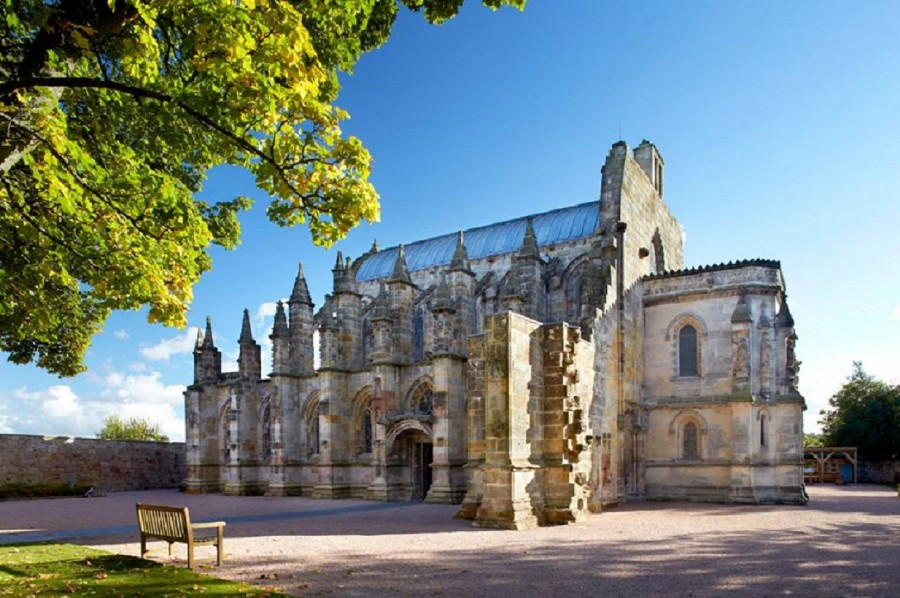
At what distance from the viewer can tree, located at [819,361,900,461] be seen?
36281 millimetres

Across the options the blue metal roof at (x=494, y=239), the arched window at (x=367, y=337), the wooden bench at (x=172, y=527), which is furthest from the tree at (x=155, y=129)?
the blue metal roof at (x=494, y=239)

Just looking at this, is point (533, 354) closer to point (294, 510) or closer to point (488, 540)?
point (488, 540)

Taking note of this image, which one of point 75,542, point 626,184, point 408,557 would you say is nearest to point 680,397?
point 626,184

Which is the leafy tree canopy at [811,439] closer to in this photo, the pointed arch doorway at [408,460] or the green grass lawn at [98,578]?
the pointed arch doorway at [408,460]

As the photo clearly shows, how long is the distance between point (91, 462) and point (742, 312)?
3170 centimetres

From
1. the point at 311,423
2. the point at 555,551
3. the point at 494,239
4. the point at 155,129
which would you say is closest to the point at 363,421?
the point at 311,423

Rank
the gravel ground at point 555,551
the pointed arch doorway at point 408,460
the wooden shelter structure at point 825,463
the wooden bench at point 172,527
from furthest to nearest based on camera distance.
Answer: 1. the wooden shelter structure at point 825,463
2. the pointed arch doorway at point 408,460
3. the wooden bench at point 172,527
4. the gravel ground at point 555,551

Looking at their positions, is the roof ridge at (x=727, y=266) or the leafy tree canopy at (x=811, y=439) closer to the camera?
the roof ridge at (x=727, y=266)

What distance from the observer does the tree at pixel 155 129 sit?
241 inches

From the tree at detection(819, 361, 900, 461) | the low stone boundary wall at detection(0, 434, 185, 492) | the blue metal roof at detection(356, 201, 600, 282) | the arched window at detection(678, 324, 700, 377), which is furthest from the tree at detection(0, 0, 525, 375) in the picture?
the tree at detection(819, 361, 900, 461)

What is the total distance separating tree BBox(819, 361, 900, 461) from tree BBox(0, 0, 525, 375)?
36.6 meters

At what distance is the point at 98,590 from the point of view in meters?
8.10

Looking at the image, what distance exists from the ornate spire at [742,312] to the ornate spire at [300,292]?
58.2 ft

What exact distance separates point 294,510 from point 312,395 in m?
9.02
